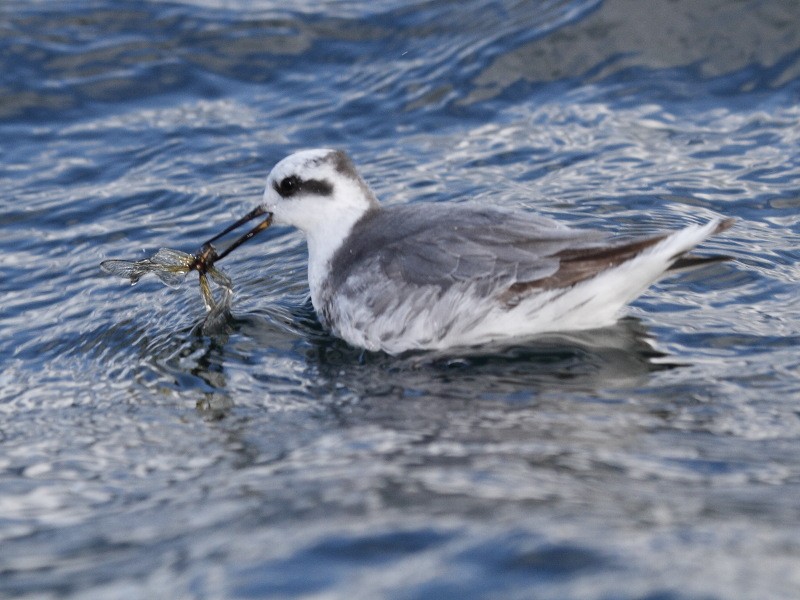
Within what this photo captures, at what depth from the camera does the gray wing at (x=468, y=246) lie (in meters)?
5.54

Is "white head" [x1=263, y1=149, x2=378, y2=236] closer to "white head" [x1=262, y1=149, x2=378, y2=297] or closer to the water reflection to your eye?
"white head" [x1=262, y1=149, x2=378, y2=297]

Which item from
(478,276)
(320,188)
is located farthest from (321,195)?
(478,276)

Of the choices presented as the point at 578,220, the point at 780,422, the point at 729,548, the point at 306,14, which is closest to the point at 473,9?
the point at 306,14

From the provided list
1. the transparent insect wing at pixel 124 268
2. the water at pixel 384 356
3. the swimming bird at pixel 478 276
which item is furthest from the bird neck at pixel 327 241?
the transparent insect wing at pixel 124 268

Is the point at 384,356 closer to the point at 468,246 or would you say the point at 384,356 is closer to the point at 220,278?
the point at 468,246

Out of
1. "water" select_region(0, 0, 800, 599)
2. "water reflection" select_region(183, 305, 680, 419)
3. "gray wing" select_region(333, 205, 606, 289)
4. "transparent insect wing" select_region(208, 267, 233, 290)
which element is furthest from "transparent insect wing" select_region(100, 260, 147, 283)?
"gray wing" select_region(333, 205, 606, 289)

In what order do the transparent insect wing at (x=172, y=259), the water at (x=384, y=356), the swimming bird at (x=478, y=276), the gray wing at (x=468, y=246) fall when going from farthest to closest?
the transparent insect wing at (x=172, y=259), the gray wing at (x=468, y=246), the swimming bird at (x=478, y=276), the water at (x=384, y=356)

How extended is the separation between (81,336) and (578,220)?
309 cm

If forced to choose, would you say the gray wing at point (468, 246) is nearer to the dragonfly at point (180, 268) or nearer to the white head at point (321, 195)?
the white head at point (321, 195)

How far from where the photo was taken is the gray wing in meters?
5.54

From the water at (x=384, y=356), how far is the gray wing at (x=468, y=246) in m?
0.40

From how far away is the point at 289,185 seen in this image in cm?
652

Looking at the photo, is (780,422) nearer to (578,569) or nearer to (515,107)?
(578,569)

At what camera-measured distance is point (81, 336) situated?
6.29m
